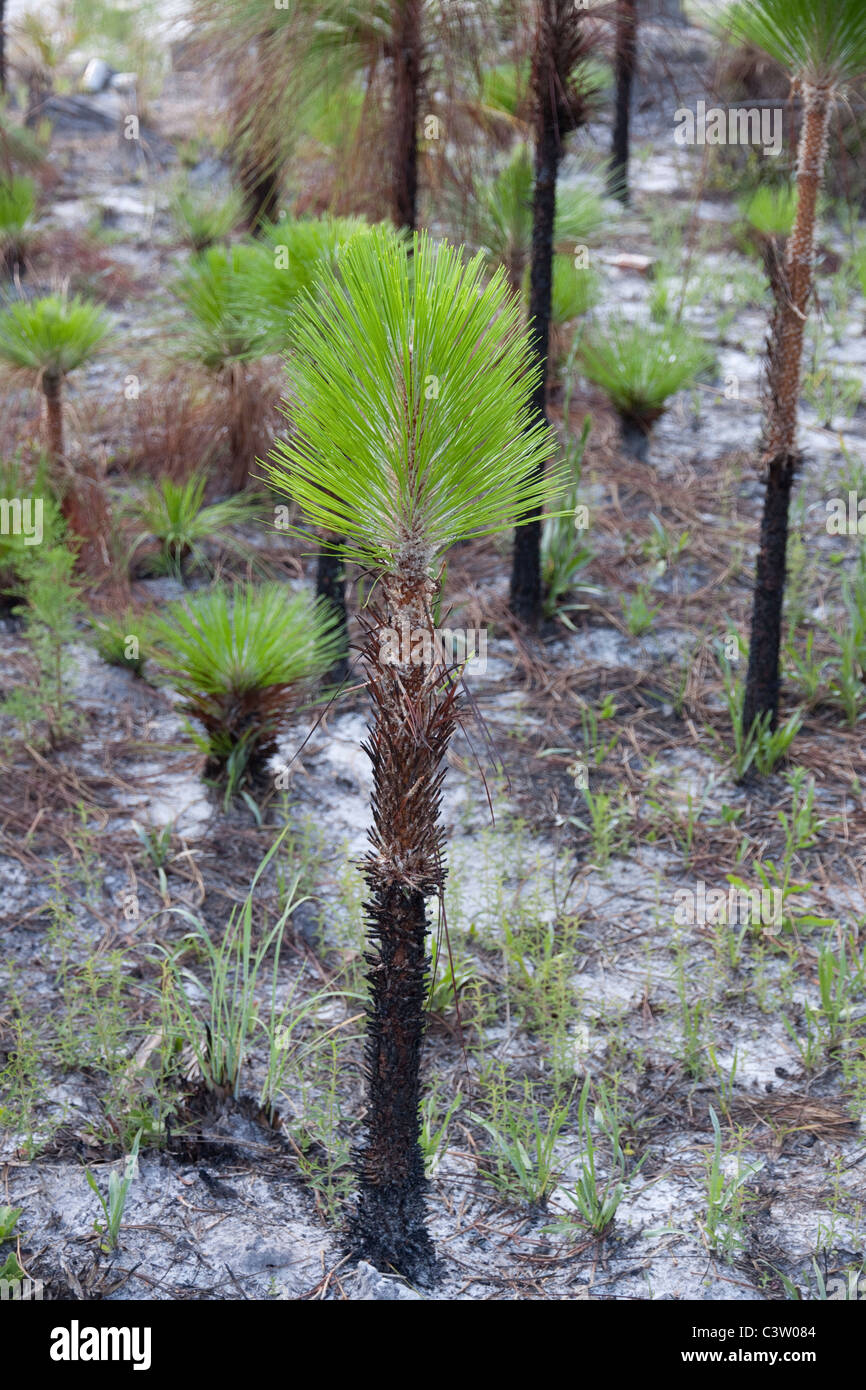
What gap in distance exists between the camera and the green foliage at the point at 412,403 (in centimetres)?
161

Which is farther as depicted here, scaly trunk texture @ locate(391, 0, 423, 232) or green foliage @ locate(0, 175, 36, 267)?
green foliage @ locate(0, 175, 36, 267)

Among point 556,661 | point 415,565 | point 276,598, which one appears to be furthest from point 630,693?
point 415,565

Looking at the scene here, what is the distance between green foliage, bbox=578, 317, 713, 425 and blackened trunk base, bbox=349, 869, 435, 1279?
3.80 meters

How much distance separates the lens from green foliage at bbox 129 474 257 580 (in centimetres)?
479

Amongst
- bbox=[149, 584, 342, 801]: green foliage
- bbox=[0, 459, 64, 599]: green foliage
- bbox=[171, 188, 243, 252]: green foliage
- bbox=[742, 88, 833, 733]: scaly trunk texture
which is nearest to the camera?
bbox=[742, 88, 833, 733]: scaly trunk texture

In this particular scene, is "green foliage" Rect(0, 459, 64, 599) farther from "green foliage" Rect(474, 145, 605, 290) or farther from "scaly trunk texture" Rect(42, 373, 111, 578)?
"green foliage" Rect(474, 145, 605, 290)

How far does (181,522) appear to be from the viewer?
4797 mm

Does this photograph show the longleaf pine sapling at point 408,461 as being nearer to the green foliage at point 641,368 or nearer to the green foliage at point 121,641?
the green foliage at point 121,641

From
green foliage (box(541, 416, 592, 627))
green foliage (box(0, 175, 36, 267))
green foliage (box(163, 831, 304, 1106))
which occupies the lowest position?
green foliage (box(163, 831, 304, 1106))

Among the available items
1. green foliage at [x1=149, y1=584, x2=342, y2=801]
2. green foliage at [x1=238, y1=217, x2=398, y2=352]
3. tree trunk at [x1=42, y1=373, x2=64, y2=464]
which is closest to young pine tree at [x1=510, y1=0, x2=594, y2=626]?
green foliage at [x1=238, y1=217, x2=398, y2=352]

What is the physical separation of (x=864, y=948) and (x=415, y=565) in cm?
191

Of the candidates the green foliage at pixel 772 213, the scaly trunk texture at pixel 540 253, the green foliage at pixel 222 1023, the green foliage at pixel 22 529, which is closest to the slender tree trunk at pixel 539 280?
the scaly trunk texture at pixel 540 253

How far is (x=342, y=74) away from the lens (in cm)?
407

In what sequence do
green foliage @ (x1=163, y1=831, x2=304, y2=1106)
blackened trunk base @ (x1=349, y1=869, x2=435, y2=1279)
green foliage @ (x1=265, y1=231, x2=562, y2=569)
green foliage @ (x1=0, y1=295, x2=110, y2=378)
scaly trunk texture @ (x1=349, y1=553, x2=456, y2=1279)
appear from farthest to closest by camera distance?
green foliage @ (x1=0, y1=295, x2=110, y2=378) < green foliage @ (x1=163, y1=831, x2=304, y2=1106) < blackened trunk base @ (x1=349, y1=869, x2=435, y2=1279) < scaly trunk texture @ (x1=349, y1=553, x2=456, y2=1279) < green foliage @ (x1=265, y1=231, x2=562, y2=569)
